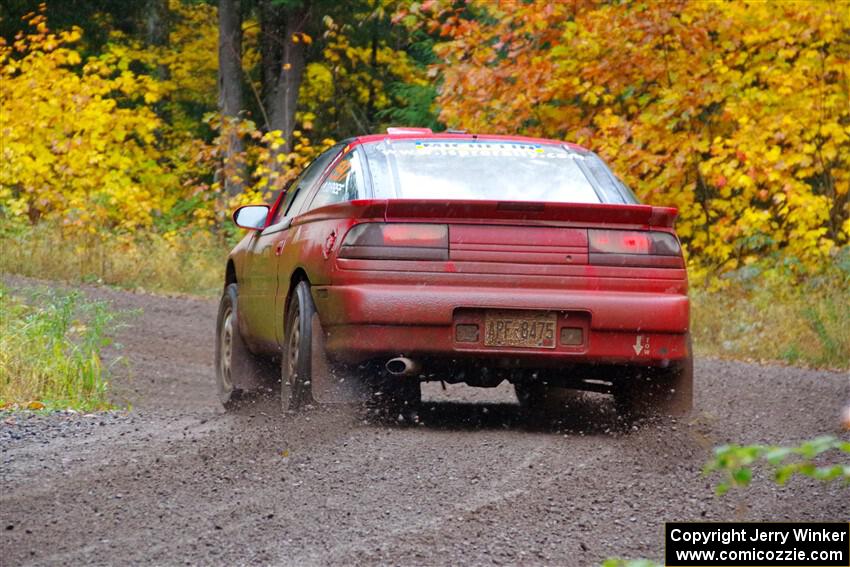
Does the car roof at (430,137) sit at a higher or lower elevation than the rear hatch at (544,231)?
higher

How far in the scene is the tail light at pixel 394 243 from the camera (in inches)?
270

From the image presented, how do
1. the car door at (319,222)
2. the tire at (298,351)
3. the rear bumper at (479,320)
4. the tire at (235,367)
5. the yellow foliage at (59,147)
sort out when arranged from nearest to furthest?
the rear bumper at (479,320) → the tire at (298,351) → the car door at (319,222) → the tire at (235,367) → the yellow foliage at (59,147)

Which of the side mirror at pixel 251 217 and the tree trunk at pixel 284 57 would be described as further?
the tree trunk at pixel 284 57

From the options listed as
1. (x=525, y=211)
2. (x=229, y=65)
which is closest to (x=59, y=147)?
(x=229, y=65)

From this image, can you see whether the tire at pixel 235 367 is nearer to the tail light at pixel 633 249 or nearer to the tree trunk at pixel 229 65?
the tail light at pixel 633 249

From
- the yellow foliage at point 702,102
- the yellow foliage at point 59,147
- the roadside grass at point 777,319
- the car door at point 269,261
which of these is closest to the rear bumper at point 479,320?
the car door at point 269,261

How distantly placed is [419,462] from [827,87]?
37.9 ft

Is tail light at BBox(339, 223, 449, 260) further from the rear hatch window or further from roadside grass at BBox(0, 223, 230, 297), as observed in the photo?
roadside grass at BBox(0, 223, 230, 297)

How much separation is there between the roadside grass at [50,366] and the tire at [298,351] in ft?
5.66

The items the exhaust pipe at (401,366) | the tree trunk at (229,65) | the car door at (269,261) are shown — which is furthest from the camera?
the tree trunk at (229,65)

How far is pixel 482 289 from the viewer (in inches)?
271

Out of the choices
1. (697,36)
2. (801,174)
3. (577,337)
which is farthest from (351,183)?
(697,36)

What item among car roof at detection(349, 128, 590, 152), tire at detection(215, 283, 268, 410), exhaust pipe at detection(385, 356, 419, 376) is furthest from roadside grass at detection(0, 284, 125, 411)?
exhaust pipe at detection(385, 356, 419, 376)

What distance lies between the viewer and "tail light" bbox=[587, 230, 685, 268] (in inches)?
276
